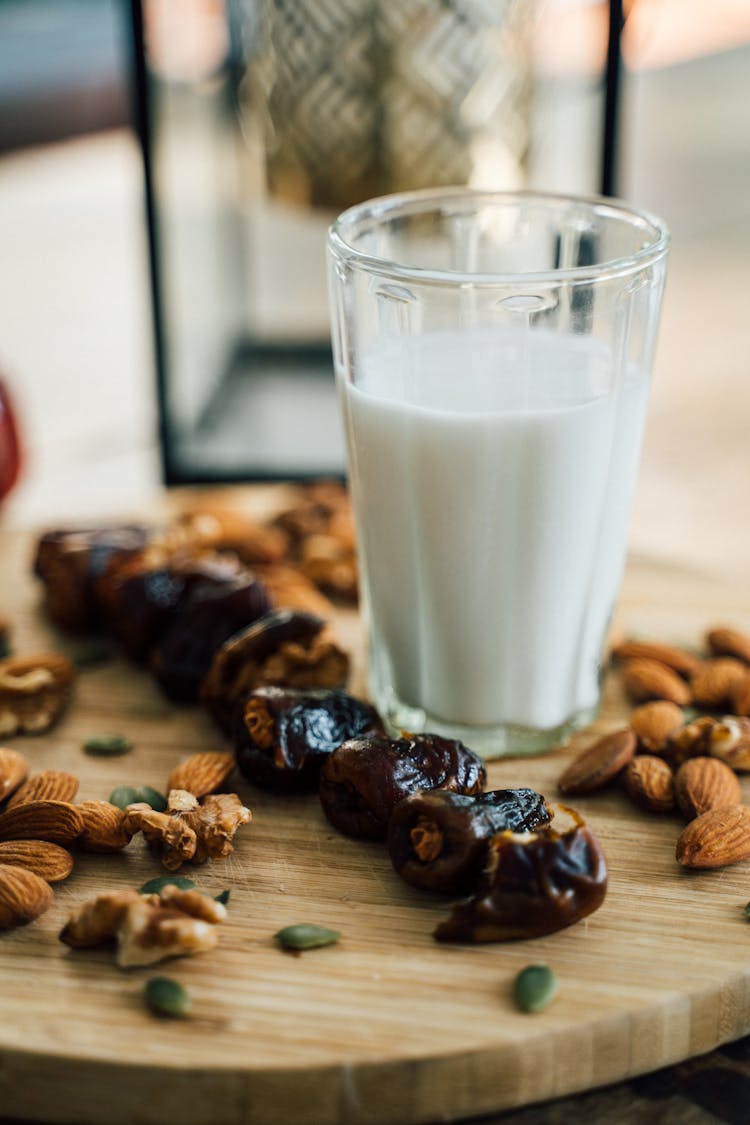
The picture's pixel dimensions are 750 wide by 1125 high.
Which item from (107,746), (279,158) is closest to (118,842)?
(107,746)

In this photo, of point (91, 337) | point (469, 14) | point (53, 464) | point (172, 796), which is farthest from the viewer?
point (91, 337)

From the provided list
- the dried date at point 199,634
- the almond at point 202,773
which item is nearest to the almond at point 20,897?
the almond at point 202,773

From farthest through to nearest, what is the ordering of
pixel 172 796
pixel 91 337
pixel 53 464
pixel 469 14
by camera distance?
pixel 91 337, pixel 53 464, pixel 469 14, pixel 172 796

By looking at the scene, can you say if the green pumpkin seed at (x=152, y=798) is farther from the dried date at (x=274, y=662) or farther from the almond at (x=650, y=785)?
the almond at (x=650, y=785)

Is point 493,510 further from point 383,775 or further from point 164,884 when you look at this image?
point 164,884

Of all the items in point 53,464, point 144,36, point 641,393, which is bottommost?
point 53,464

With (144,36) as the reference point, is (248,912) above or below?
below

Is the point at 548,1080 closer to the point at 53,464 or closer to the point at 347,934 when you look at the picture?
the point at 347,934

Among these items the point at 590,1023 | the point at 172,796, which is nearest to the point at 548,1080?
the point at 590,1023
